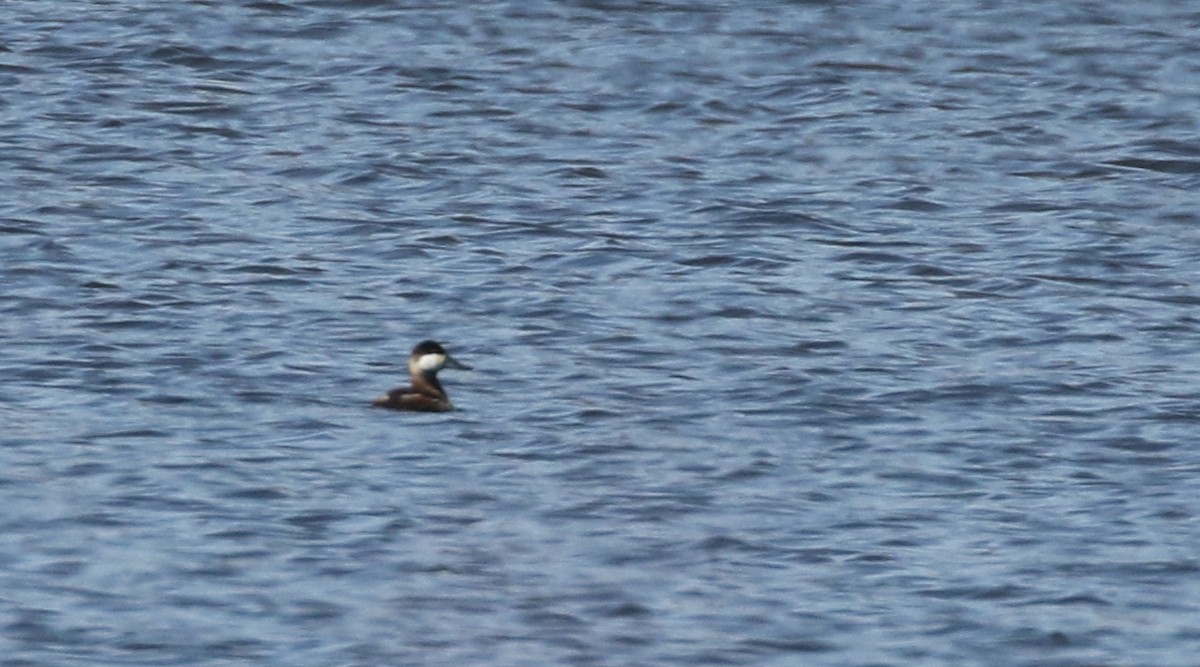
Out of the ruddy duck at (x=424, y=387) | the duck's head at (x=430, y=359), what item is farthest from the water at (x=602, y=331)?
the duck's head at (x=430, y=359)

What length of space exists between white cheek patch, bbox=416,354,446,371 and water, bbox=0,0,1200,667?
27 centimetres

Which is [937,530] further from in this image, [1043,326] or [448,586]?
[1043,326]

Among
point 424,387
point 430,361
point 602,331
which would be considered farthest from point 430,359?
point 602,331

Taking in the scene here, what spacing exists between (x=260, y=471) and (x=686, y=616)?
101 inches

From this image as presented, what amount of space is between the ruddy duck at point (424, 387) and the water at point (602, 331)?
0.37 feet

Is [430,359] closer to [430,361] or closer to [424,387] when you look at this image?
[430,361]

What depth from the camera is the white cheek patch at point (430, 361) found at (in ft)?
40.8

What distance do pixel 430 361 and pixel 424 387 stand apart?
225 mm

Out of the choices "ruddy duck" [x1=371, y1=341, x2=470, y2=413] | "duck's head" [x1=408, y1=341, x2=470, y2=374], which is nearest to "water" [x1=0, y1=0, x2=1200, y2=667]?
"ruddy duck" [x1=371, y1=341, x2=470, y2=413]

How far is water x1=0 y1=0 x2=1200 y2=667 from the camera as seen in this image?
985 centimetres

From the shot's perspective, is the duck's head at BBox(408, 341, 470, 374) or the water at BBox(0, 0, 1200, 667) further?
the duck's head at BBox(408, 341, 470, 374)

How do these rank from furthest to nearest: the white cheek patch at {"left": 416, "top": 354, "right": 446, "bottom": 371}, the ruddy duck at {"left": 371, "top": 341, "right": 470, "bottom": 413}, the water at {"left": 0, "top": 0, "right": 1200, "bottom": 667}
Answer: the white cheek patch at {"left": 416, "top": 354, "right": 446, "bottom": 371}
the ruddy duck at {"left": 371, "top": 341, "right": 470, "bottom": 413}
the water at {"left": 0, "top": 0, "right": 1200, "bottom": 667}

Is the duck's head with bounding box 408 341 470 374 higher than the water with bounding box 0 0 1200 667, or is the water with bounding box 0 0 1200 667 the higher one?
the duck's head with bounding box 408 341 470 374

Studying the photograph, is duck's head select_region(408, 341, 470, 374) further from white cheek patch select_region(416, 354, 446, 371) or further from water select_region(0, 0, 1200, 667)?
water select_region(0, 0, 1200, 667)
